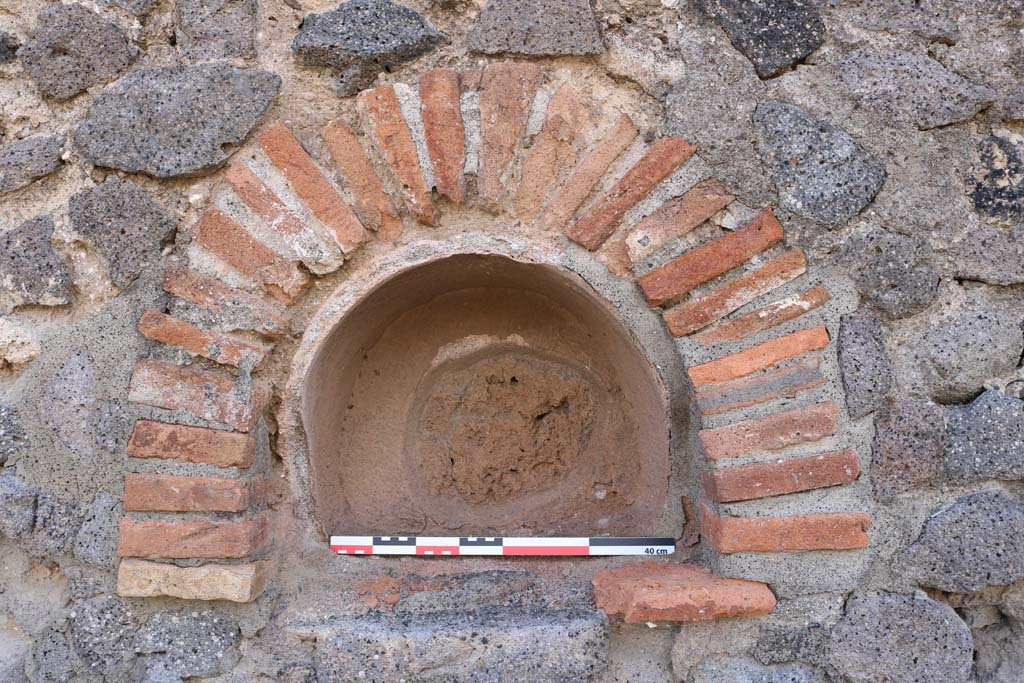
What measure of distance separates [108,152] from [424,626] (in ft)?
3.97

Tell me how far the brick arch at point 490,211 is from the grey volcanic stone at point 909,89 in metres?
0.33

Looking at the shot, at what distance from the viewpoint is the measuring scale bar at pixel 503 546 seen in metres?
1.88

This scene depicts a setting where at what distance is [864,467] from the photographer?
1.61 meters

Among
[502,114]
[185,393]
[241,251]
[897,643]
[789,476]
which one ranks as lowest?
[897,643]

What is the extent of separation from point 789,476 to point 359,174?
1.08 m

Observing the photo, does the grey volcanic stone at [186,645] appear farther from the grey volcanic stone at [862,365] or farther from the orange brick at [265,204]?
the grey volcanic stone at [862,365]

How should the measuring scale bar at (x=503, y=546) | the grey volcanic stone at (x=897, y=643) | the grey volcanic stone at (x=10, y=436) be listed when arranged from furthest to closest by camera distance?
the measuring scale bar at (x=503, y=546) < the grey volcanic stone at (x=10, y=436) < the grey volcanic stone at (x=897, y=643)

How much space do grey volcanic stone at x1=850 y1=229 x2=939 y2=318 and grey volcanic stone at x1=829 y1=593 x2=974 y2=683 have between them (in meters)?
0.59

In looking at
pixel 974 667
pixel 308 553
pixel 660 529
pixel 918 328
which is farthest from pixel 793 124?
pixel 308 553

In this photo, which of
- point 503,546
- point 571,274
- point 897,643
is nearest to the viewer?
point 897,643

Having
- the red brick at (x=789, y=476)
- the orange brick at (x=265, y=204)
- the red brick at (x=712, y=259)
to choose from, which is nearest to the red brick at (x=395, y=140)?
the orange brick at (x=265, y=204)

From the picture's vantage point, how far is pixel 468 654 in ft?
5.41

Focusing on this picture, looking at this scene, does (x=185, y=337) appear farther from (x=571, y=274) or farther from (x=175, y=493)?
(x=571, y=274)

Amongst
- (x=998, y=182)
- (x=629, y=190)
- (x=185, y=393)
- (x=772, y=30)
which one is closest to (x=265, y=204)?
(x=185, y=393)
